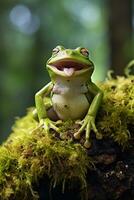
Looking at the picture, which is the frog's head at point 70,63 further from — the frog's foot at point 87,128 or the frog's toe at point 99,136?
the frog's toe at point 99,136

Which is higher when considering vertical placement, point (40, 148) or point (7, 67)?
point (40, 148)

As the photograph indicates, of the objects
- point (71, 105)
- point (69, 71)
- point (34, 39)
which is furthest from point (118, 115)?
point (34, 39)

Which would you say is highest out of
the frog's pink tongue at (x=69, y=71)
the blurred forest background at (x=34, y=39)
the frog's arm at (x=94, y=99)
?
the frog's pink tongue at (x=69, y=71)

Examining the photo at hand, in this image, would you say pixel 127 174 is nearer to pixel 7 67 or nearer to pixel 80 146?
pixel 80 146

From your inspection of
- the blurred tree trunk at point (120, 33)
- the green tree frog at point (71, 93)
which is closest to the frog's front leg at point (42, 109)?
the green tree frog at point (71, 93)

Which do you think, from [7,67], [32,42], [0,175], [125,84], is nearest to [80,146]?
[0,175]

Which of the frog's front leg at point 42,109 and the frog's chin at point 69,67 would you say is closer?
the frog's chin at point 69,67

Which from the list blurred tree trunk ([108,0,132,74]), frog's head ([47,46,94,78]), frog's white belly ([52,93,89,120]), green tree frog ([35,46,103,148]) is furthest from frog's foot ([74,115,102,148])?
blurred tree trunk ([108,0,132,74])
